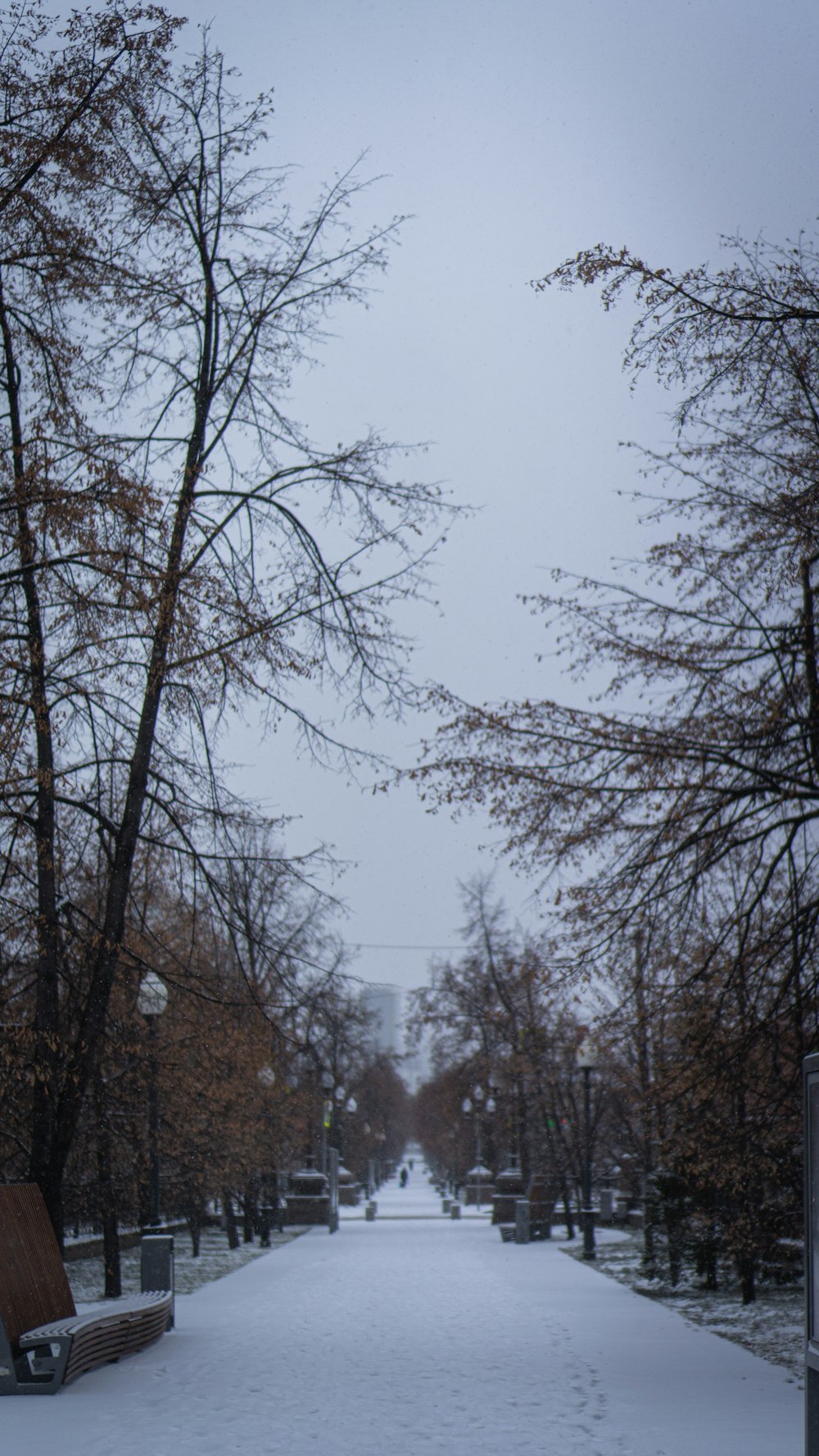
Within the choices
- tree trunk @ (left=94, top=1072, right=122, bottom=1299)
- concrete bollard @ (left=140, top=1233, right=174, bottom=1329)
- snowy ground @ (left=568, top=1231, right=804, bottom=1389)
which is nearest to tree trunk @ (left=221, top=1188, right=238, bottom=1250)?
snowy ground @ (left=568, top=1231, right=804, bottom=1389)

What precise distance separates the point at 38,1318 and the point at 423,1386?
2909mm

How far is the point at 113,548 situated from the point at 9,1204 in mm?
5194

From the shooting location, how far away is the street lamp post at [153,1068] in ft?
Result: 55.9

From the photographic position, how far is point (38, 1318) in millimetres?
11906

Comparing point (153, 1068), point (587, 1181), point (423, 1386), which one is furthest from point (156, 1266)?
point (587, 1181)

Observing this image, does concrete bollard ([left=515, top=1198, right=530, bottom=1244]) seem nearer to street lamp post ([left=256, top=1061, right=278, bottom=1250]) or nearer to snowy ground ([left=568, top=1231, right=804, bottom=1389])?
street lamp post ([left=256, top=1061, right=278, bottom=1250])

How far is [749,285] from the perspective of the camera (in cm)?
1184

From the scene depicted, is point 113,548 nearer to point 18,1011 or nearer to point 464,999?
point 18,1011

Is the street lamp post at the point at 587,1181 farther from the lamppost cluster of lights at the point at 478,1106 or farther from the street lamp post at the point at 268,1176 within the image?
the lamppost cluster of lights at the point at 478,1106

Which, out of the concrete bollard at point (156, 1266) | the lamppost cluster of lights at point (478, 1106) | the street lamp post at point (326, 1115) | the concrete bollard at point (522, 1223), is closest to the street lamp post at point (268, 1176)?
the concrete bollard at point (522, 1223)

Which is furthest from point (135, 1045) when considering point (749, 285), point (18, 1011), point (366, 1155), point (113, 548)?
point (366, 1155)

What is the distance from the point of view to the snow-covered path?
920 centimetres

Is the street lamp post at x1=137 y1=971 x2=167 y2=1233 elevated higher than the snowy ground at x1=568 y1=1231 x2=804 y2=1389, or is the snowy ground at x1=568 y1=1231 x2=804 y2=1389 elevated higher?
the street lamp post at x1=137 y1=971 x2=167 y2=1233

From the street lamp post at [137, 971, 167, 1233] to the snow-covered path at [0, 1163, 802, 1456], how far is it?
1372mm
